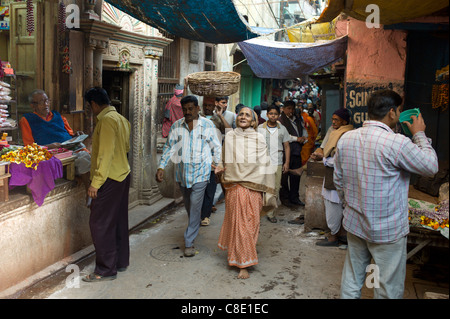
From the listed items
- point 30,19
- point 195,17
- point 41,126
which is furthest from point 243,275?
point 30,19

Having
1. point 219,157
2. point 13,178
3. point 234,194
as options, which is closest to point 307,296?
point 234,194

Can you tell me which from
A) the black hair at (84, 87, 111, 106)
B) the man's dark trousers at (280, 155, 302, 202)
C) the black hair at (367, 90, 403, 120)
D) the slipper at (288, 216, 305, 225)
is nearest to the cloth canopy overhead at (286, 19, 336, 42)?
the man's dark trousers at (280, 155, 302, 202)

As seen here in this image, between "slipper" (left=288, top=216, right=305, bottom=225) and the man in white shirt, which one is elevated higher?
the man in white shirt

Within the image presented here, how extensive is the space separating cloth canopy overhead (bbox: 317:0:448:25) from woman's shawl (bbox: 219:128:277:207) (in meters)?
1.46

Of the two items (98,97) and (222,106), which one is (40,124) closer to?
(98,97)

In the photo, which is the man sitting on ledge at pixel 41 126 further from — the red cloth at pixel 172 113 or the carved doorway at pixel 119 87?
the red cloth at pixel 172 113

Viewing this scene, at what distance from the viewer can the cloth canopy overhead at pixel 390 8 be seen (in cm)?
397

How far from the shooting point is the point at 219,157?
17.4 feet

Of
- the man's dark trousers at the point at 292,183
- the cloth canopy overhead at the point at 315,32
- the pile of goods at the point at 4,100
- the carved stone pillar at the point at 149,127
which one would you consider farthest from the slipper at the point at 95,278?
the cloth canopy overhead at the point at 315,32

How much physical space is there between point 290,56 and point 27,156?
15.2 ft

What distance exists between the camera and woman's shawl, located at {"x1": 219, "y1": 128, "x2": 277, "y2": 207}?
4.68 metres

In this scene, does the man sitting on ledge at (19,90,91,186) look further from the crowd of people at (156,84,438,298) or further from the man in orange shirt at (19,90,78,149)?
the crowd of people at (156,84,438,298)

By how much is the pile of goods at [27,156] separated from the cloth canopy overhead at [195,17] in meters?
2.03

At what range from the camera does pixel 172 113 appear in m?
8.27
